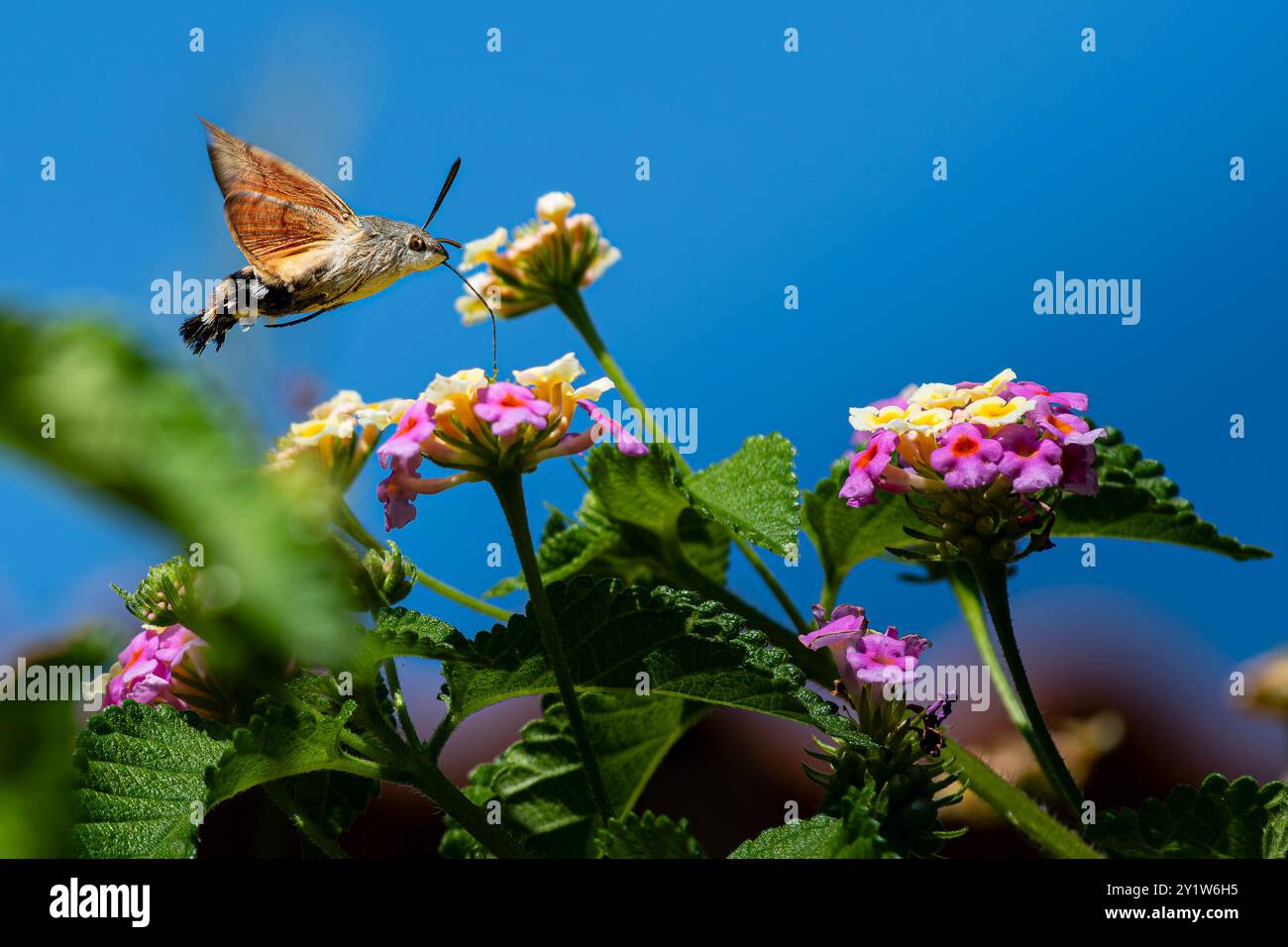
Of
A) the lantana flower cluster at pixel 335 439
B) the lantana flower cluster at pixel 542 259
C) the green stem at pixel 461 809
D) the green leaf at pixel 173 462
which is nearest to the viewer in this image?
the green leaf at pixel 173 462

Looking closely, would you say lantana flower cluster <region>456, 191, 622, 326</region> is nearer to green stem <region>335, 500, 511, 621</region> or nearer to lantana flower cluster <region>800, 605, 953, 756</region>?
green stem <region>335, 500, 511, 621</region>

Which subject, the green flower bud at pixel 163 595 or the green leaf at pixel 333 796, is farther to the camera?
the green leaf at pixel 333 796

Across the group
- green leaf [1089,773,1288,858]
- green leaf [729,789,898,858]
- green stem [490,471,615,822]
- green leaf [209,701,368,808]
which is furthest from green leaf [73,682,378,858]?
green leaf [1089,773,1288,858]

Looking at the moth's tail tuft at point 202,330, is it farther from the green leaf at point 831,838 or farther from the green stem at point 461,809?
the green leaf at point 831,838

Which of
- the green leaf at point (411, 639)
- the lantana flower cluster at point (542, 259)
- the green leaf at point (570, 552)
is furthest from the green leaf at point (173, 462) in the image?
the lantana flower cluster at point (542, 259)

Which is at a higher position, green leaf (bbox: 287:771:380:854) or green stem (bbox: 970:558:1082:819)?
green stem (bbox: 970:558:1082:819)

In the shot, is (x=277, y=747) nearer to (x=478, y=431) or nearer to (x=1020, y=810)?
(x=478, y=431)
